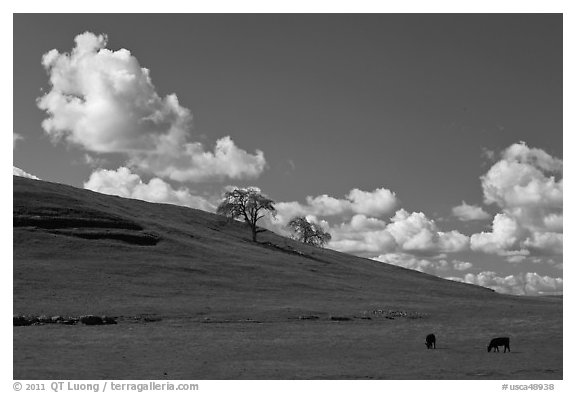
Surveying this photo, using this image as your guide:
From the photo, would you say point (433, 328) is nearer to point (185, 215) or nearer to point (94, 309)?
point (94, 309)

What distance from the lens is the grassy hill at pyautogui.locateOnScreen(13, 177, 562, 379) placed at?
32406 mm

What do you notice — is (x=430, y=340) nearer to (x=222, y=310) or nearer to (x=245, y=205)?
(x=222, y=310)

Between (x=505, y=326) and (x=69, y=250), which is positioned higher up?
(x=69, y=250)

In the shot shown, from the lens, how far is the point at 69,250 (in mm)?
82938

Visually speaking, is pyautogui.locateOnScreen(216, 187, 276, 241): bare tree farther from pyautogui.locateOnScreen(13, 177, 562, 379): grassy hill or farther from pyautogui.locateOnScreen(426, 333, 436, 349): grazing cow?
pyautogui.locateOnScreen(426, 333, 436, 349): grazing cow

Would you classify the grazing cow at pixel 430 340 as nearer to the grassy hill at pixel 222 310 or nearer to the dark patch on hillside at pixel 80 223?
→ the grassy hill at pixel 222 310

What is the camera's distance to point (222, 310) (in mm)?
57250

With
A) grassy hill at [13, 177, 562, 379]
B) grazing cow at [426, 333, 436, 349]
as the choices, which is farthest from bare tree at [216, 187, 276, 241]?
grazing cow at [426, 333, 436, 349]

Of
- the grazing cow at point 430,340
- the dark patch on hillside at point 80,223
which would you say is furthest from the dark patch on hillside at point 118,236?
the grazing cow at point 430,340

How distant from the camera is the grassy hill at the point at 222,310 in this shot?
32.4m

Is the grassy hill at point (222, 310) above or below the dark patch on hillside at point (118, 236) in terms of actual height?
below
